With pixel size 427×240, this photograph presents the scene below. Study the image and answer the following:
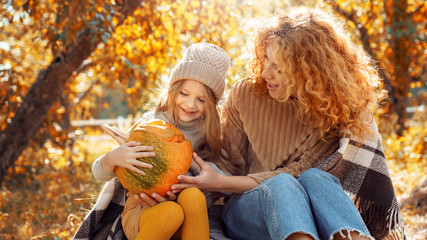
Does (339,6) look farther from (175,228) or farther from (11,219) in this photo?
(175,228)

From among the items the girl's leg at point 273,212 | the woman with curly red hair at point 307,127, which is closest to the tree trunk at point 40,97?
the woman with curly red hair at point 307,127

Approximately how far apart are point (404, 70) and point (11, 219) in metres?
5.84

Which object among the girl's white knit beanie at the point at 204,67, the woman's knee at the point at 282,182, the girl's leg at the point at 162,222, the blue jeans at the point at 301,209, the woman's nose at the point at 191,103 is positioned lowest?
the girl's leg at the point at 162,222

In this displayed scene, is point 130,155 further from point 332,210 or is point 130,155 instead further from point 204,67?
point 332,210

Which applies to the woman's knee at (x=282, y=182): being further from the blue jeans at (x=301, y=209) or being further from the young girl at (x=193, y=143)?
the young girl at (x=193, y=143)

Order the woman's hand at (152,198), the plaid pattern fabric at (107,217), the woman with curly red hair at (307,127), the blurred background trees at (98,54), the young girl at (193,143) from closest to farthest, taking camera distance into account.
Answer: the young girl at (193,143), the woman's hand at (152,198), the woman with curly red hair at (307,127), the plaid pattern fabric at (107,217), the blurred background trees at (98,54)

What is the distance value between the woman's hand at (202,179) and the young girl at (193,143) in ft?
0.21

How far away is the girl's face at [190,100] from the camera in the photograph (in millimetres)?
2518

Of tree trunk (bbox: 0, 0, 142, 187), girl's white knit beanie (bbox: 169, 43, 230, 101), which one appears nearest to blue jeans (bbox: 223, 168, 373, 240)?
girl's white knit beanie (bbox: 169, 43, 230, 101)

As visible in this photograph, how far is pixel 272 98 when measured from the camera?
2748 millimetres

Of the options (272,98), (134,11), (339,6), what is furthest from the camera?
(339,6)

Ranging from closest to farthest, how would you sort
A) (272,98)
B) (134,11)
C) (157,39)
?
1. (272,98)
2. (134,11)
3. (157,39)

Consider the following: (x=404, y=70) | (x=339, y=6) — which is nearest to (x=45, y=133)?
(x=339, y=6)

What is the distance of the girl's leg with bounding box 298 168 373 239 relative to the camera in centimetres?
198
